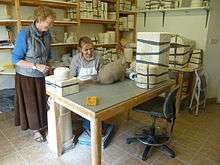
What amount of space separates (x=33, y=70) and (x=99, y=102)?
3.22 ft

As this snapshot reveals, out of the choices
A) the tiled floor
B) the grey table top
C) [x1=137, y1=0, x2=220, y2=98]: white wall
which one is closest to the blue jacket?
the grey table top

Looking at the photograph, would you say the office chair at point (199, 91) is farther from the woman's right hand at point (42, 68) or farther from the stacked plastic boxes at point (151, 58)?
the woman's right hand at point (42, 68)

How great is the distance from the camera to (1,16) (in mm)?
3139

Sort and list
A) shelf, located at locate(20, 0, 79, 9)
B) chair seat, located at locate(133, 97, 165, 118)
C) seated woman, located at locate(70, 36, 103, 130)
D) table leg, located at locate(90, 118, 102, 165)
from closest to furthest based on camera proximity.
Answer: table leg, located at locate(90, 118, 102, 165)
chair seat, located at locate(133, 97, 165, 118)
seated woman, located at locate(70, 36, 103, 130)
shelf, located at locate(20, 0, 79, 9)

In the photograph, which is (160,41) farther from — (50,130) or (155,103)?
(50,130)

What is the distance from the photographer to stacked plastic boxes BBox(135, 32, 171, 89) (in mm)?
1916

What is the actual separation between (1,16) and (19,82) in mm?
1503

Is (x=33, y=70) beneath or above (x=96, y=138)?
above

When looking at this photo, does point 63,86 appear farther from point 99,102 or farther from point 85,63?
point 85,63

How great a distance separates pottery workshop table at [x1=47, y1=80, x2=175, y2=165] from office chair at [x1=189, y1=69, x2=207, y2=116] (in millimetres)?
1170

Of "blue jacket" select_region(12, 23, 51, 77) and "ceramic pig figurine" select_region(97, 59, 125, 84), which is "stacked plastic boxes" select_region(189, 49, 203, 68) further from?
"blue jacket" select_region(12, 23, 51, 77)

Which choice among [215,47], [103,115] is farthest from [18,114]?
[215,47]

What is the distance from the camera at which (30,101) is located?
7.51ft

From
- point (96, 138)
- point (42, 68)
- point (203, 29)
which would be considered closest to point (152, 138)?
point (96, 138)
